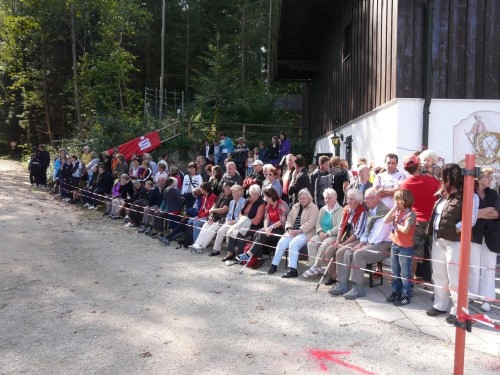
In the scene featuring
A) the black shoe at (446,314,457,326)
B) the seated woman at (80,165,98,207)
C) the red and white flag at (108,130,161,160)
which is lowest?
the black shoe at (446,314,457,326)

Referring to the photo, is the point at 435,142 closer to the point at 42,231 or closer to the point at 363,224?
the point at 363,224

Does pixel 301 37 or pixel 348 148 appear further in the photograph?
pixel 301 37

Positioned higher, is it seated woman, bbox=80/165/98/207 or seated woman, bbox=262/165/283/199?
seated woman, bbox=262/165/283/199

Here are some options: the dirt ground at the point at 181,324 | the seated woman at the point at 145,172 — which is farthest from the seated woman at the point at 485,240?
the seated woman at the point at 145,172

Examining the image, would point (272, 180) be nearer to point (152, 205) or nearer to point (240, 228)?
point (240, 228)

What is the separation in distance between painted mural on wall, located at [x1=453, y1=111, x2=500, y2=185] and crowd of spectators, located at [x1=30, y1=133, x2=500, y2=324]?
1178 mm

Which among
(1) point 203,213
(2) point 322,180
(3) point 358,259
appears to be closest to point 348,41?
(2) point 322,180

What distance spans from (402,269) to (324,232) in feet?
5.47

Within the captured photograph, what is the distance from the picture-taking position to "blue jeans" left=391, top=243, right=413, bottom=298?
245 inches

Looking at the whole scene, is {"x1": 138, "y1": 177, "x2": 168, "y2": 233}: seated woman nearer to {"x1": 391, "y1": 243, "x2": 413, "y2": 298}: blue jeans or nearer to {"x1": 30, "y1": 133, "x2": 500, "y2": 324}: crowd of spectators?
{"x1": 30, "y1": 133, "x2": 500, "y2": 324}: crowd of spectators

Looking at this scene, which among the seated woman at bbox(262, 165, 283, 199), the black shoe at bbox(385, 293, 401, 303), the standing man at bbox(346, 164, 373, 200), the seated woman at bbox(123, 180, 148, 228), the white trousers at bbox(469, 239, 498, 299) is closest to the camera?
the white trousers at bbox(469, 239, 498, 299)

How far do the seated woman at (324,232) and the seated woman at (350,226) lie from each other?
174 mm

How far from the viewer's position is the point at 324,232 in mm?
7656

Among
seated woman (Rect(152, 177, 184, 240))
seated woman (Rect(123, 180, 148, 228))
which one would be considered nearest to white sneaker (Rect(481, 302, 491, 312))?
seated woman (Rect(152, 177, 184, 240))
